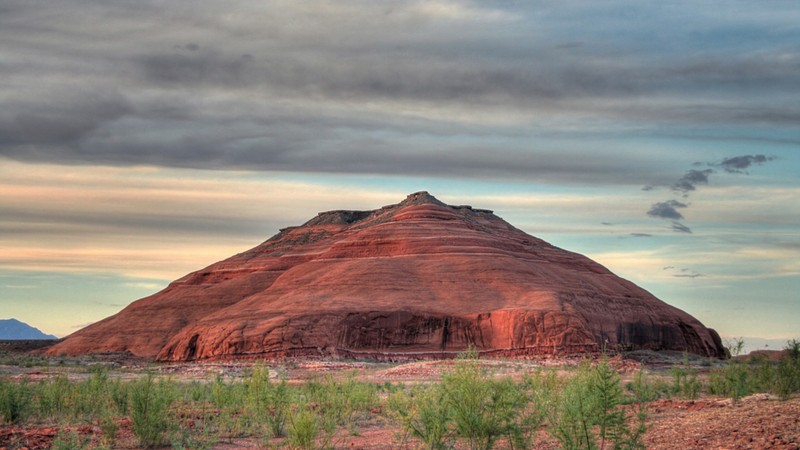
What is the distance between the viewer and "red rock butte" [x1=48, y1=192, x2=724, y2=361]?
69438mm

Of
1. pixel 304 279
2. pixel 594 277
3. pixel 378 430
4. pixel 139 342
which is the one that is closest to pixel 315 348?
pixel 304 279

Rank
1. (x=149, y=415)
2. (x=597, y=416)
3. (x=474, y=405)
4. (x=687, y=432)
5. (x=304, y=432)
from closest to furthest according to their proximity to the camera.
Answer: (x=597, y=416)
(x=474, y=405)
(x=304, y=432)
(x=687, y=432)
(x=149, y=415)

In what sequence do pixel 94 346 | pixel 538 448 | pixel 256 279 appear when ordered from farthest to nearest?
pixel 256 279, pixel 94 346, pixel 538 448

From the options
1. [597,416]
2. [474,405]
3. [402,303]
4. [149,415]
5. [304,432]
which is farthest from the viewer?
[402,303]

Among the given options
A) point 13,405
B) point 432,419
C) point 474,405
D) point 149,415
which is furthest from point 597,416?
point 13,405

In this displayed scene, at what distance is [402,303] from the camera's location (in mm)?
74750

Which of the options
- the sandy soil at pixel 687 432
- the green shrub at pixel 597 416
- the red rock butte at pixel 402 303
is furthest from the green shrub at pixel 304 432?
the red rock butte at pixel 402 303

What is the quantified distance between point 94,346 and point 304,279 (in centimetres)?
2322

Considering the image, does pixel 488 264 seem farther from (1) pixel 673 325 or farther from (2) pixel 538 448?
(2) pixel 538 448

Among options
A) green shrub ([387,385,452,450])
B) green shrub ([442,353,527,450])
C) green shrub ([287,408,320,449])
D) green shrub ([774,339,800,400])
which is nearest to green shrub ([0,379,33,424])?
green shrub ([287,408,320,449])

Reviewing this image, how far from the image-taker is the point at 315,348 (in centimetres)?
6831

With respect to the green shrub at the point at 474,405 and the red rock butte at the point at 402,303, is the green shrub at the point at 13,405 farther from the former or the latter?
the red rock butte at the point at 402,303

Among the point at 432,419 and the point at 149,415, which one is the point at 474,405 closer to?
the point at 432,419

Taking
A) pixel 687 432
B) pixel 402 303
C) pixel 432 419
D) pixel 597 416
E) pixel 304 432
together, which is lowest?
pixel 304 432
